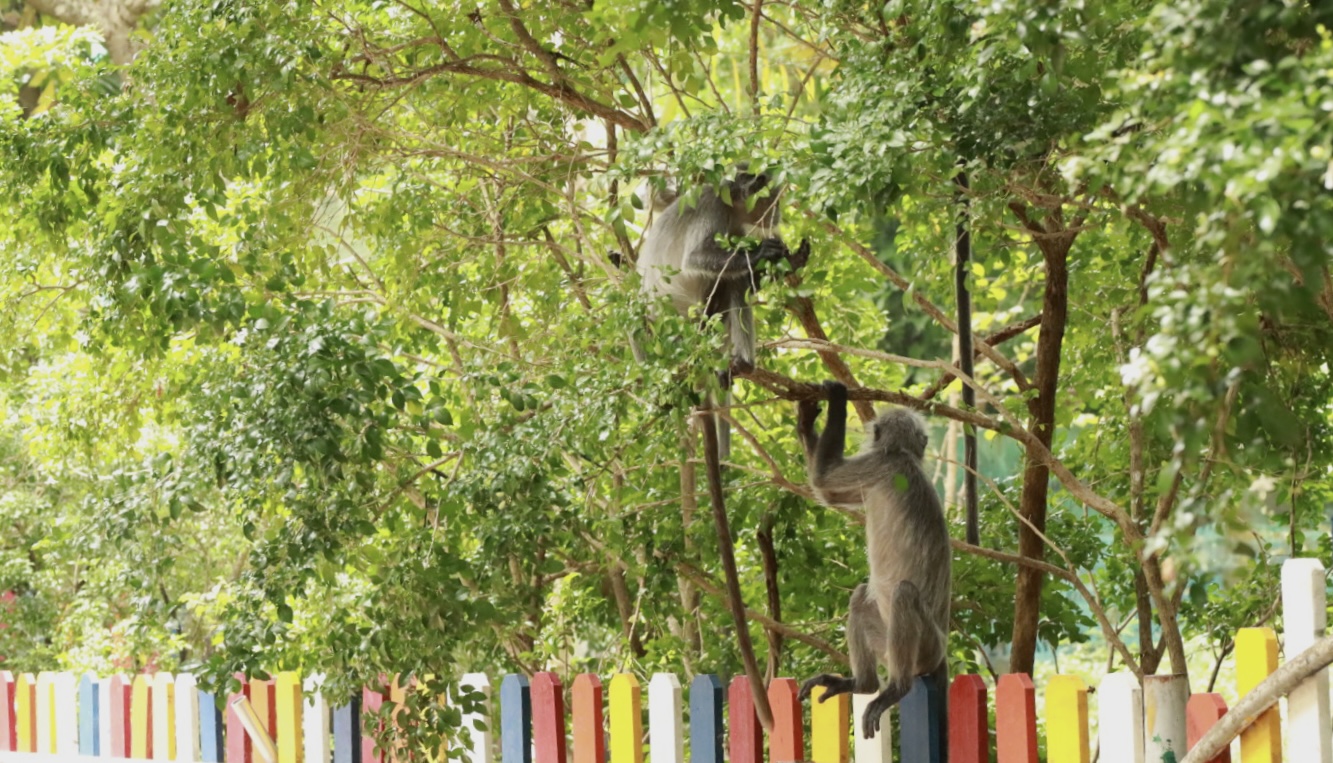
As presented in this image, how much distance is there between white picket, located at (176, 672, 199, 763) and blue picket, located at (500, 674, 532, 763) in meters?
1.36

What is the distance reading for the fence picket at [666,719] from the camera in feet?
12.2

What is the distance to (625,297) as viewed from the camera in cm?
334

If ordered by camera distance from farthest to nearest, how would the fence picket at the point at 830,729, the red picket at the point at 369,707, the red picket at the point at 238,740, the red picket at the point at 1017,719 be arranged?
the red picket at the point at 238,740 → the red picket at the point at 369,707 → the fence picket at the point at 830,729 → the red picket at the point at 1017,719

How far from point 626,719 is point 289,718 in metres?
A: 1.29

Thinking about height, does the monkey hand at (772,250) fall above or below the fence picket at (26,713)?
above

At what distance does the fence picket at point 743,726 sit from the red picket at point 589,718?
0.38 m

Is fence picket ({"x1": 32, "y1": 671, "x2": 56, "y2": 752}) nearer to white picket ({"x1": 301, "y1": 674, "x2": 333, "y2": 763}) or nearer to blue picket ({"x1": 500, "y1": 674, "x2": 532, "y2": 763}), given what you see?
white picket ({"x1": 301, "y1": 674, "x2": 333, "y2": 763})

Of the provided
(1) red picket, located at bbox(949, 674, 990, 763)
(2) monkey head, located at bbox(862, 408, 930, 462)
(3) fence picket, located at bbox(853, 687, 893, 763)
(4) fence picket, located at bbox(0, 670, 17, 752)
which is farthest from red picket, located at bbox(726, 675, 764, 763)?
(4) fence picket, located at bbox(0, 670, 17, 752)

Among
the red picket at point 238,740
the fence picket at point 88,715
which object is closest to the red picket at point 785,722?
the red picket at point 238,740

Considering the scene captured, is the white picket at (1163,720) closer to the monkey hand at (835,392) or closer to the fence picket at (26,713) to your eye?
the monkey hand at (835,392)

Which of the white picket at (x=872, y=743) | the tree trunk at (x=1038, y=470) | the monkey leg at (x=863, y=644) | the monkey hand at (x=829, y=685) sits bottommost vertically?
the white picket at (x=872, y=743)

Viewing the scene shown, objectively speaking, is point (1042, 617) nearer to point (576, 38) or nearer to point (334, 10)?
point (576, 38)

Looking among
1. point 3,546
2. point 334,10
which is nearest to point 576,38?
point 334,10

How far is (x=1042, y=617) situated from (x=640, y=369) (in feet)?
8.35
